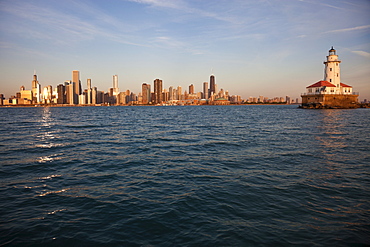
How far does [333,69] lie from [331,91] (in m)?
12.1

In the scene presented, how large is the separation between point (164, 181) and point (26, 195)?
270 inches

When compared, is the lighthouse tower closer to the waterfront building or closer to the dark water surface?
the waterfront building

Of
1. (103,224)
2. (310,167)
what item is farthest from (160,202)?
(310,167)

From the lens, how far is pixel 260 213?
9273 mm

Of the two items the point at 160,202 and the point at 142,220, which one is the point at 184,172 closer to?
the point at 160,202

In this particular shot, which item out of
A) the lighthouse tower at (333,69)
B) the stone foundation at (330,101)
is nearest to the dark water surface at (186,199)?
the stone foundation at (330,101)

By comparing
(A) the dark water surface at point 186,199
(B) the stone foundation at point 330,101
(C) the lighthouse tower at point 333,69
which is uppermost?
(C) the lighthouse tower at point 333,69

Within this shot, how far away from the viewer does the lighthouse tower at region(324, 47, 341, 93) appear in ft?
359

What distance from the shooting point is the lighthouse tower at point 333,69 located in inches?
4304

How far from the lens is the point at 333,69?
4326 inches

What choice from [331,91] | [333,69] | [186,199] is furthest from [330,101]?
[186,199]

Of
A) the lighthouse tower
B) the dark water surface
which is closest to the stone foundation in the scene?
the lighthouse tower

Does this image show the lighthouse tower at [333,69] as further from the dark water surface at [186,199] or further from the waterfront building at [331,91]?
the dark water surface at [186,199]

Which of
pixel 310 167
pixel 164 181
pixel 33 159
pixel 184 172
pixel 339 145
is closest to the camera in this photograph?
pixel 164 181
